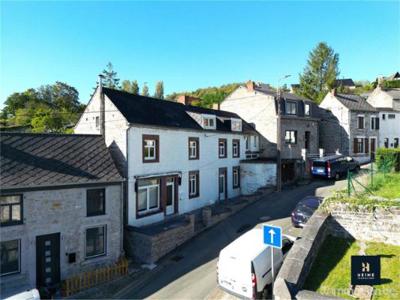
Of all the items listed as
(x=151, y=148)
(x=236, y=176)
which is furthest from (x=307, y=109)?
(x=151, y=148)

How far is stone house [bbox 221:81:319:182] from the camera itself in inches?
1262

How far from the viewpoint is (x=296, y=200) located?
82.2 feet

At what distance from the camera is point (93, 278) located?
595 inches

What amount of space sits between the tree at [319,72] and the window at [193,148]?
3918 cm

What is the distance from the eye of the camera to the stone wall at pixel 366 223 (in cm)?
1187

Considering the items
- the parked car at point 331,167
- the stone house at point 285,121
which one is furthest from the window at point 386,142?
the parked car at point 331,167

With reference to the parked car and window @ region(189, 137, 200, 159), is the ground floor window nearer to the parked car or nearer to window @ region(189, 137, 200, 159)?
window @ region(189, 137, 200, 159)

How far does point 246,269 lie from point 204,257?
21.4ft

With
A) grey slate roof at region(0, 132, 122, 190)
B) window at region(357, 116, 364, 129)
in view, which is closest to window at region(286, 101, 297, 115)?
window at region(357, 116, 364, 129)

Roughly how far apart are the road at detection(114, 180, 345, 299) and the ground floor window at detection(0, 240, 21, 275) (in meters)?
4.82

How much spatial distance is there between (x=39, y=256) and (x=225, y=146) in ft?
58.5

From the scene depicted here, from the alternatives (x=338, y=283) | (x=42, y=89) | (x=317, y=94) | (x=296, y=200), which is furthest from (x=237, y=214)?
(x=42, y=89)

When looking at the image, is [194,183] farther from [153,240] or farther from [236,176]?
[153,240]

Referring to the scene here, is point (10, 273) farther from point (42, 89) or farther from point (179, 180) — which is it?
point (42, 89)
